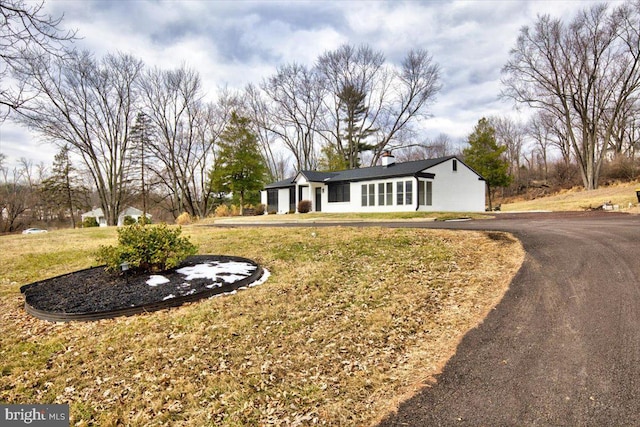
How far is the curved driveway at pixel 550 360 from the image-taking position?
2754 millimetres

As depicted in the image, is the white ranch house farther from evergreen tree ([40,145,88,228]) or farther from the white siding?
evergreen tree ([40,145,88,228])

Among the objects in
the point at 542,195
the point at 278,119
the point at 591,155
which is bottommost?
the point at 542,195

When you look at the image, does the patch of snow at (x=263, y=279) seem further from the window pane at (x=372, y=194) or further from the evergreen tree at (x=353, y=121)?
the evergreen tree at (x=353, y=121)

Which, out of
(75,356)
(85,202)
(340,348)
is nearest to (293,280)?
(340,348)

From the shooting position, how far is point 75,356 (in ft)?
12.6

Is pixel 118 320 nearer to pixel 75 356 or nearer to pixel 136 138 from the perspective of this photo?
pixel 75 356

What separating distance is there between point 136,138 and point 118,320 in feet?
103

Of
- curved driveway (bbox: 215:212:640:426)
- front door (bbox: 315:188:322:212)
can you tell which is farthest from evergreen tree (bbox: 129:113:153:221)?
curved driveway (bbox: 215:212:640:426)

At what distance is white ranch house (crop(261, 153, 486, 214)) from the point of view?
21281 mm

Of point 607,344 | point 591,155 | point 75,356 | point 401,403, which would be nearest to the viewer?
point 401,403

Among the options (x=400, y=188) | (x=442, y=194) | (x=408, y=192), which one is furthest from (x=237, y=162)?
(x=442, y=194)

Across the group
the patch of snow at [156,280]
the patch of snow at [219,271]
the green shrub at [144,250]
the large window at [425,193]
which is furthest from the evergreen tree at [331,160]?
the patch of snow at [156,280]

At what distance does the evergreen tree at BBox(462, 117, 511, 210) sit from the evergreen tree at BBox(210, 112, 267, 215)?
18.4 meters

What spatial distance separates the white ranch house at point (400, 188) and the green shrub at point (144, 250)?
16820mm
